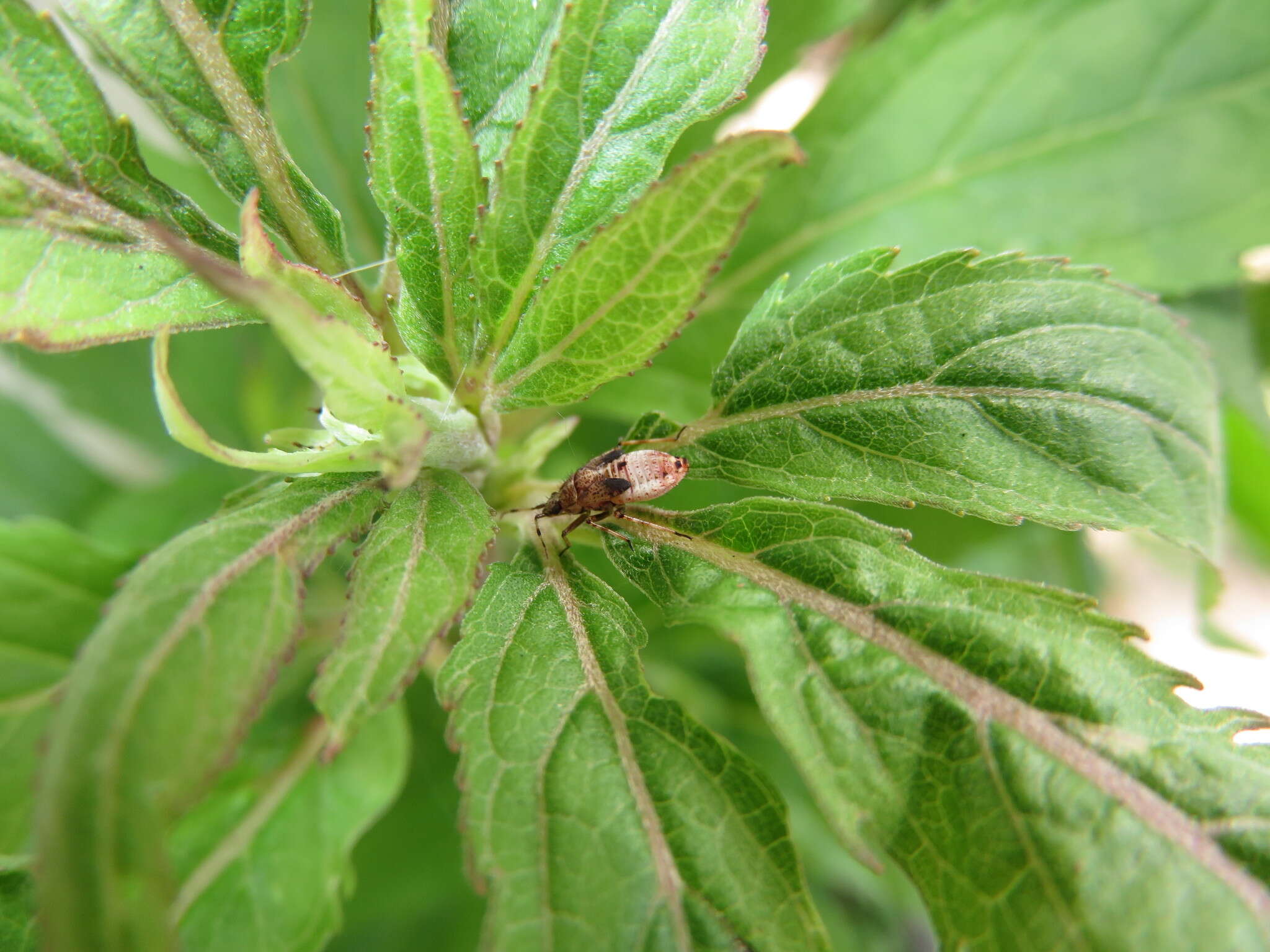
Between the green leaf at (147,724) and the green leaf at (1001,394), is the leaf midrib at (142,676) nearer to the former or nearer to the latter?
the green leaf at (147,724)

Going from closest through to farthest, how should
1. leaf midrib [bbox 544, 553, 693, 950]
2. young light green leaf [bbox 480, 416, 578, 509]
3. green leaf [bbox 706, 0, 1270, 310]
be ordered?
leaf midrib [bbox 544, 553, 693, 950] → young light green leaf [bbox 480, 416, 578, 509] → green leaf [bbox 706, 0, 1270, 310]

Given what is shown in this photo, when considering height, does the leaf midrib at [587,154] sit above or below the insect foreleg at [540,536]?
above

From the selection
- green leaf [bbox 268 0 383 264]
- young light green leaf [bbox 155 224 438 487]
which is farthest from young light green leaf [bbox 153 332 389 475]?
green leaf [bbox 268 0 383 264]

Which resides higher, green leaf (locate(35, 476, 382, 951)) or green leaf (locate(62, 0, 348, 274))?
green leaf (locate(62, 0, 348, 274))

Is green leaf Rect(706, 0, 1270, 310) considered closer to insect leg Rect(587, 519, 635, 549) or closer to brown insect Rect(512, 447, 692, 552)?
brown insect Rect(512, 447, 692, 552)

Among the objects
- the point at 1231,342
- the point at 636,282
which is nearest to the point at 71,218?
the point at 636,282

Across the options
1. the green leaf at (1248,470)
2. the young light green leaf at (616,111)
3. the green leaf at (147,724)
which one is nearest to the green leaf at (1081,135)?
the green leaf at (1248,470)
